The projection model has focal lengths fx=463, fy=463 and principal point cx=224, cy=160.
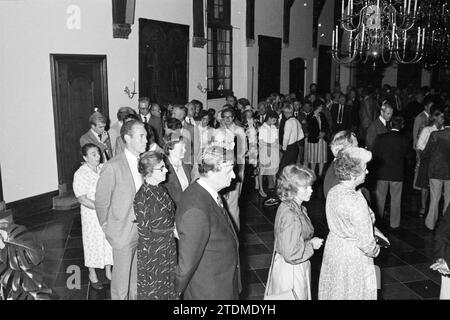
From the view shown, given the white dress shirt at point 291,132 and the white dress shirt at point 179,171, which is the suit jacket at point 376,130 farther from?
the white dress shirt at point 179,171

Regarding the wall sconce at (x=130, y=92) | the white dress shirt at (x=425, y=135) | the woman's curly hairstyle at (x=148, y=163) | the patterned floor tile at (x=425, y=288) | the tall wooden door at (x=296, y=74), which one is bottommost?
the patterned floor tile at (x=425, y=288)

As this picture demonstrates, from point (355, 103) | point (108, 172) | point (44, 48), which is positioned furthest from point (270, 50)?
point (108, 172)

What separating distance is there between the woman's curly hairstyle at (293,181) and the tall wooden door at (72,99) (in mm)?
4454

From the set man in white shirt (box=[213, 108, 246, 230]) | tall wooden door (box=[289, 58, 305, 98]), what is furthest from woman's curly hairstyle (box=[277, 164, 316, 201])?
tall wooden door (box=[289, 58, 305, 98])

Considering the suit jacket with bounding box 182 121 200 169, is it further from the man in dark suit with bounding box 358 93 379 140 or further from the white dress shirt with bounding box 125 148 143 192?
the man in dark suit with bounding box 358 93 379 140

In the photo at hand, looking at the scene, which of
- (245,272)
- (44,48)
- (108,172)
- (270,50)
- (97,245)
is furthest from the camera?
(270,50)

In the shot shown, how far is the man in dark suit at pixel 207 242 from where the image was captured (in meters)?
2.60

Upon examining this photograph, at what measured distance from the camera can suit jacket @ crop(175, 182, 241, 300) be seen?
8.53 ft

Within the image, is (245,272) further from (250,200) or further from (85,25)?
(85,25)

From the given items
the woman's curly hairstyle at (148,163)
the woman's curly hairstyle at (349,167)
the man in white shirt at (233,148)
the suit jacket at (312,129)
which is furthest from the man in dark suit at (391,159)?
the woman's curly hairstyle at (148,163)

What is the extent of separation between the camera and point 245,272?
4.72m

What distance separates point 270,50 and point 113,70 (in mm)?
6316

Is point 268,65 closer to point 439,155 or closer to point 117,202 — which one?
point 439,155

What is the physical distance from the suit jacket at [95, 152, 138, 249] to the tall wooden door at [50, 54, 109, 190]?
3.43m
